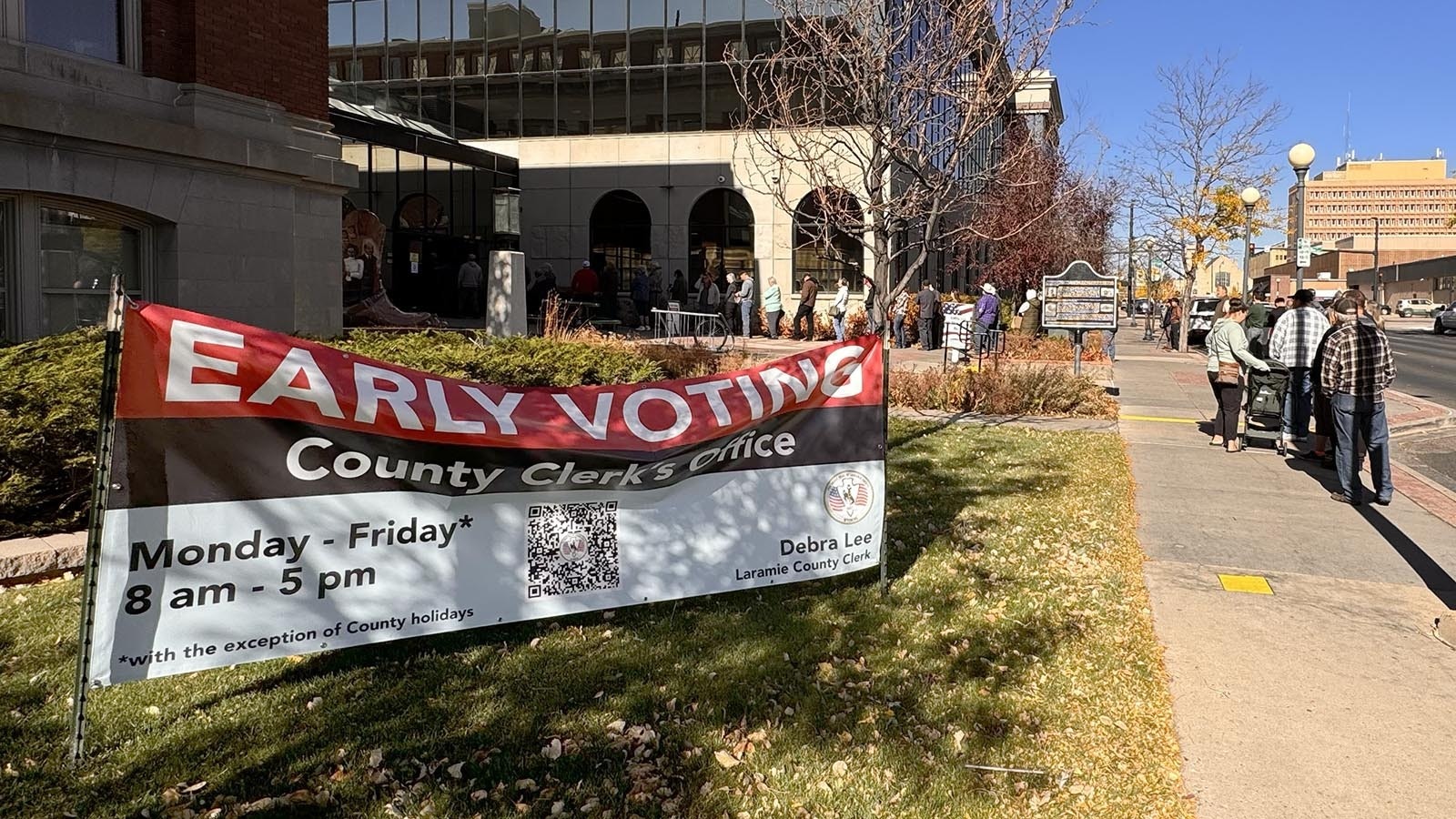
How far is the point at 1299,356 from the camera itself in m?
11.8

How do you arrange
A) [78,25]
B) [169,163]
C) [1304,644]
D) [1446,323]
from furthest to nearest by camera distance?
[1446,323], [169,163], [78,25], [1304,644]

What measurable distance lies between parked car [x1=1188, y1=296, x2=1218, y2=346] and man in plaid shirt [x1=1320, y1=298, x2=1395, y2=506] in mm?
25531

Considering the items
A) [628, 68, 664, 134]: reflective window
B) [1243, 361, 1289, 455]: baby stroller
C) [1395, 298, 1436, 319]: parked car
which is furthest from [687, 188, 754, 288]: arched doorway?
[1395, 298, 1436, 319]: parked car

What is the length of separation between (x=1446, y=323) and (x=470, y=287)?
4906 cm

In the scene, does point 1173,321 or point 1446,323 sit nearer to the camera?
point 1173,321

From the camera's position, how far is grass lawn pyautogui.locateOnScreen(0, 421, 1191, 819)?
12.2 ft

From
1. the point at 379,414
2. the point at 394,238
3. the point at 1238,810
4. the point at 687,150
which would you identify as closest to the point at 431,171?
the point at 394,238

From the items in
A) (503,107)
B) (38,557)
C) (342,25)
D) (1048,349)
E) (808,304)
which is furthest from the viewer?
(342,25)

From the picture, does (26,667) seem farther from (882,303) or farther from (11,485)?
(882,303)

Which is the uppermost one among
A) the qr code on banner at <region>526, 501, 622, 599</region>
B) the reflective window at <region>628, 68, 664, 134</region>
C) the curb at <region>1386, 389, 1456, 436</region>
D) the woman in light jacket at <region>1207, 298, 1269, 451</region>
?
the reflective window at <region>628, 68, 664, 134</region>

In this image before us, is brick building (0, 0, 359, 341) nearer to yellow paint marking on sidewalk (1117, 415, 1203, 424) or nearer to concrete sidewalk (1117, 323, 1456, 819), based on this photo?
concrete sidewalk (1117, 323, 1456, 819)

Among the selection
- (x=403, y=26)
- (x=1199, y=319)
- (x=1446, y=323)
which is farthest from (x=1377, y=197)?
(x=403, y=26)

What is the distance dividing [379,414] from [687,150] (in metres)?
29.0

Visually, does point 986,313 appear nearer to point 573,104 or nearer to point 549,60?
point 573,104
